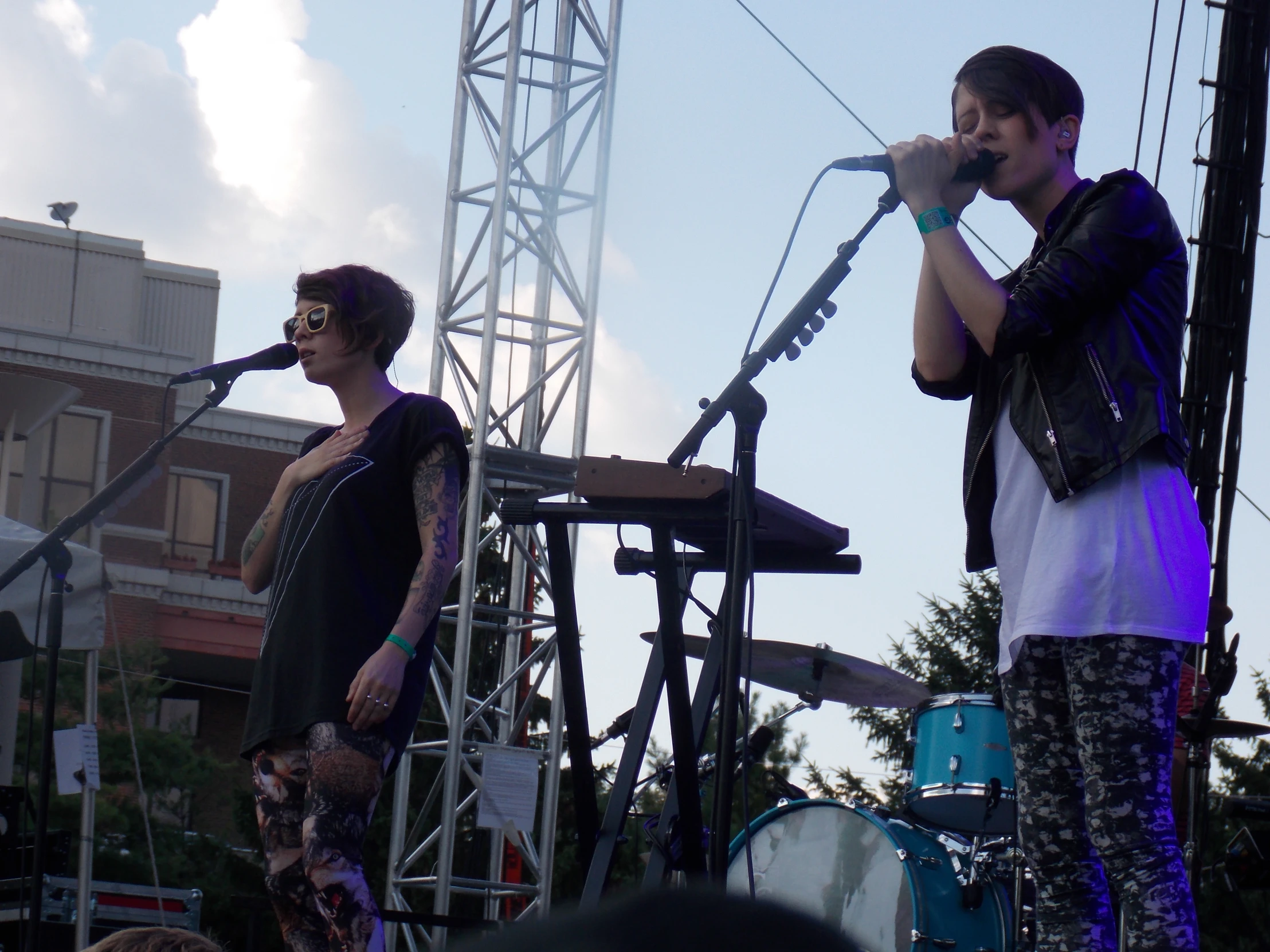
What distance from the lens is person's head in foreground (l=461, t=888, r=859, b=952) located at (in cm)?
51

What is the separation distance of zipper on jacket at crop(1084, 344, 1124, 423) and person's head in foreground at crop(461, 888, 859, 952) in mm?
1640

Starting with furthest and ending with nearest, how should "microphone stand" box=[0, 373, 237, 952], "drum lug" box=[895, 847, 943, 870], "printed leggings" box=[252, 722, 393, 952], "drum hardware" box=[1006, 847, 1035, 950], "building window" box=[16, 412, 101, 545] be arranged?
"building window" box=[16, 412, 101, 545] → "drum lug" box=[895, 847, 943, 870] → "drum hardware" box=[1006, 847, 1035, 950] → "microphone stand" box=[0, 373, 237, 952] → "printed leggings" box=[252, 722, 393, 952]

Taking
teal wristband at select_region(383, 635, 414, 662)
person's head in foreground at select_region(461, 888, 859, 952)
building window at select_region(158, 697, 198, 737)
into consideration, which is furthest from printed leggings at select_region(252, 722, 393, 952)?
building window at select_region(158, 697, 198, 737)

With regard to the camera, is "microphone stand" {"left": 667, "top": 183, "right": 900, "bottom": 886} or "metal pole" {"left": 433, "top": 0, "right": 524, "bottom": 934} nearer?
"microphone stand" {"left": 667, "top": 183, "right": 900, "bottom": 886}

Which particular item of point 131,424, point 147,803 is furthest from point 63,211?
Answer: point 147,803

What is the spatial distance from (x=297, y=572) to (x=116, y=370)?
79.5ft

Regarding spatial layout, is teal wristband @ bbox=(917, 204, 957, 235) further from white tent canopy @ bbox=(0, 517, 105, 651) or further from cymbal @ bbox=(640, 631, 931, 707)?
white tent canopy @ bbox=(0, 517, 105, 651)

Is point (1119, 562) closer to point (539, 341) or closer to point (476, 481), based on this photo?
point (476, 481)

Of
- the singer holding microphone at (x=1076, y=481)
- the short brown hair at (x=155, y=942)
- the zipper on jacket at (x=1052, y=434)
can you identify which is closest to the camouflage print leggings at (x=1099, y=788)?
the singer holding microphone at (x=1076, y=481)

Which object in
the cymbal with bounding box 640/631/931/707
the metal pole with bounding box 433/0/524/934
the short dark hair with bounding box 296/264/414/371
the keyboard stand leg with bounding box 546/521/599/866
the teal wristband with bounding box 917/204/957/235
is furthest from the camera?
the metal pole with bounding box 433/0/524/934

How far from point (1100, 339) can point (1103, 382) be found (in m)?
0.08

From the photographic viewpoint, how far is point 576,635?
3230 mm

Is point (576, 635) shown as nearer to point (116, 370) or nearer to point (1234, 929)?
point (1234, 929)

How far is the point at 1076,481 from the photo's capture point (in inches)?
79.9
